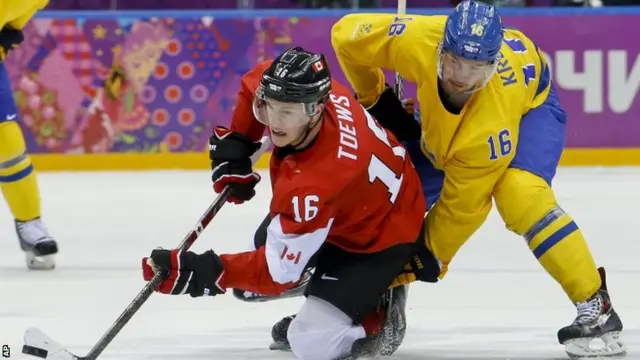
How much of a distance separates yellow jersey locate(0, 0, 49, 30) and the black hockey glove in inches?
54.4

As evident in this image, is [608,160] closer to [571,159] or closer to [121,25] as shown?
[571,159]

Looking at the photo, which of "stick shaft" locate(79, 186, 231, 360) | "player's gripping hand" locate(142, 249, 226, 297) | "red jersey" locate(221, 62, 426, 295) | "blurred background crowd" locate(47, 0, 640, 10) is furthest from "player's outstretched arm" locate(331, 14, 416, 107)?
"blurred background crowd" locate(47, 0, 640, 10)

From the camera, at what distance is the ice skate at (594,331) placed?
295cm

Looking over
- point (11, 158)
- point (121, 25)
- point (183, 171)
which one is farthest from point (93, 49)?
point (11, 158)

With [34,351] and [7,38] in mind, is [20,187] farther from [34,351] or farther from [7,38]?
[34,351]

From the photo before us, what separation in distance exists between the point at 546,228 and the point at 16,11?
79.2 inches

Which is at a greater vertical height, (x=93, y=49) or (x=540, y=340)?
(x=540, y=340)

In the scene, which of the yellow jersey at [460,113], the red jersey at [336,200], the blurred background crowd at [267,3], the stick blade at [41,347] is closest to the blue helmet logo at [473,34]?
the yellow jersey at [460,113]

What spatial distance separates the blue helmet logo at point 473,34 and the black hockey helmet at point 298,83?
31 cm

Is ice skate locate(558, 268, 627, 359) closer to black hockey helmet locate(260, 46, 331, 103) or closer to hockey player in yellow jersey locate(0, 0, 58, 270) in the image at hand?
black hockey helmet locate(260, 46, 331, 103)

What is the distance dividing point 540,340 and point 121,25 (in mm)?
3724

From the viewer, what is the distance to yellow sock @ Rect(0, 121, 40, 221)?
427 cm

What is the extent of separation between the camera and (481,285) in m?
3.89

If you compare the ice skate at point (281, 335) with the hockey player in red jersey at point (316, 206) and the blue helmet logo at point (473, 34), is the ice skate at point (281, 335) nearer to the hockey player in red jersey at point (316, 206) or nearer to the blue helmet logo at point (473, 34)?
the hockey player in red jersey at point (316, 206)
